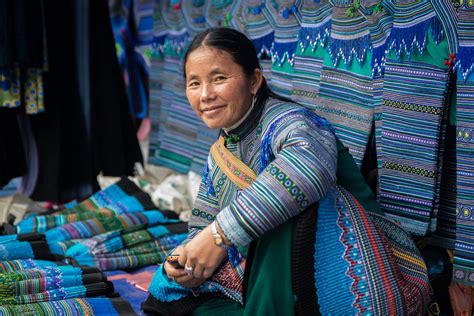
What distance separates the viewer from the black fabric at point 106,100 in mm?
3799

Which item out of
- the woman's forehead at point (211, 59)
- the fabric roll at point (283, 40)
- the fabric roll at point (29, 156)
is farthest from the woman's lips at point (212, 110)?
the fabric roll at point (29, 156)

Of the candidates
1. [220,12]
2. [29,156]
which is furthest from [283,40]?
[29,156]

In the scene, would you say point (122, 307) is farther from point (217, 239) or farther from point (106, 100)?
point (106, 100)

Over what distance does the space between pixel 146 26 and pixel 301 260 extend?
2786 millimetres

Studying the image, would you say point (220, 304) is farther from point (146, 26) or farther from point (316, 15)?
point (146, 26)

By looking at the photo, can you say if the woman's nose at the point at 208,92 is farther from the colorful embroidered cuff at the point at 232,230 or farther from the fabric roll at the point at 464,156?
the fabric roll at the point at 464,156

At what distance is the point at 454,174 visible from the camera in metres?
2.44

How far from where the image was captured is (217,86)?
1992 millimetres

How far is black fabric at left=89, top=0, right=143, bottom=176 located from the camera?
12.5 feet

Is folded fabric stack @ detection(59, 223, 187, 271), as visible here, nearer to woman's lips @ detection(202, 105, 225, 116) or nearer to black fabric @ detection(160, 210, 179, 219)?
black fabric @ detection(160, 210, 179, 219)

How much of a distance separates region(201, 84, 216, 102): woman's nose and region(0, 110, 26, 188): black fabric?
1.96 meters

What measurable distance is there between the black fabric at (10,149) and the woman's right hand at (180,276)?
6.31 ft

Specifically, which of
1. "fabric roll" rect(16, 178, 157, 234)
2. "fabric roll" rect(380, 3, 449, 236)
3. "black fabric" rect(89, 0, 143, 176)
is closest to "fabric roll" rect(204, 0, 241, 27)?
"black fabric" rect(89, 0, 143, 176)

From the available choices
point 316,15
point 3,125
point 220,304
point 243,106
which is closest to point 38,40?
point 3,125
